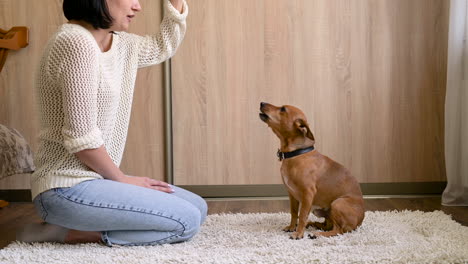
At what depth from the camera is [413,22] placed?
3.11m

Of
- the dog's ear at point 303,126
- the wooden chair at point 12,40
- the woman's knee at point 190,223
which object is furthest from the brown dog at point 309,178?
the wooden chair at point 12,40

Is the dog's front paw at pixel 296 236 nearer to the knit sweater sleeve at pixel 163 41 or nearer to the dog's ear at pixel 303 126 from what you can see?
the dog's ear at pixel 303 126

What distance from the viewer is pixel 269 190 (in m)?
3.17

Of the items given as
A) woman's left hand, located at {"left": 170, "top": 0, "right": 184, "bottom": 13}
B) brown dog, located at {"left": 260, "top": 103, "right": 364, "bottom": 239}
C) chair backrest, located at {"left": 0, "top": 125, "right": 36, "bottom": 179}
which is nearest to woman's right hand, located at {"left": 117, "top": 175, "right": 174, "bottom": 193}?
brown dog, located at {"left": 260, "top": 103, "right": 364, "bottom": 239}

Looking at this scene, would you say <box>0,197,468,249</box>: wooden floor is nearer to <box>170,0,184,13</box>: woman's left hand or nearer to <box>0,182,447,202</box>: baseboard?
<box>0,182,447,202</box>: baseboard

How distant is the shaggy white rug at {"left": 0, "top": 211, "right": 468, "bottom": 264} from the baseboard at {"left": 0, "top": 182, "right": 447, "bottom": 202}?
0.90 m

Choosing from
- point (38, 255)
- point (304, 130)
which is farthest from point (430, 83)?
point (38, 255)

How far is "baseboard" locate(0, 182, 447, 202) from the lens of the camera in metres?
3.15

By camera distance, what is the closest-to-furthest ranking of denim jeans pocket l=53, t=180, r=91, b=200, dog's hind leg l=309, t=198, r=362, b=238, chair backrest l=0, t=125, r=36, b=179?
1. denim jeans pocket l=53, t=180, r=91, b=200
2. dog's hind leg l=309, t=198, r=362, b=238
3. chair backrest l=0, t=125, r=36, b=179

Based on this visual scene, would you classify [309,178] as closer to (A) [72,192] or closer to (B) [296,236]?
(B) [296,236]

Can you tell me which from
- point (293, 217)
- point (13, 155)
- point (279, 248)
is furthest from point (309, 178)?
point (13, 155)

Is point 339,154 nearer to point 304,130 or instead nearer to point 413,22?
point 413,22

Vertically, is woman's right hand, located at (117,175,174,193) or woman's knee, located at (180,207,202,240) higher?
woman's right hand, located at (117,175,174,193)

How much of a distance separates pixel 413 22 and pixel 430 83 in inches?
14.1
